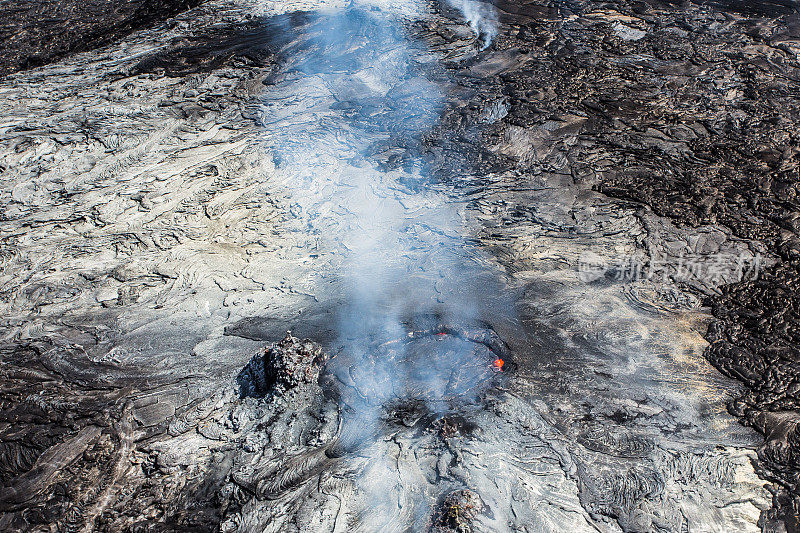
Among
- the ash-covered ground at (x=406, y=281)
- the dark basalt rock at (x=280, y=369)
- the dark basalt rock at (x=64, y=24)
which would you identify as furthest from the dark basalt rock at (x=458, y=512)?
the dark basalt rock at (x=64, y=24)

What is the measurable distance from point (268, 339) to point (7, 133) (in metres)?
4.75

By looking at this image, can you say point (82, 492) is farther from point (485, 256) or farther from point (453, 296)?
point (485, 256)

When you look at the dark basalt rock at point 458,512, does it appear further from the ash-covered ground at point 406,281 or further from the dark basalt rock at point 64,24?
the dark basalt rock at point 64,24

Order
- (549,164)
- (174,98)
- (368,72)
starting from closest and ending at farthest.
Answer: (549,164) < (174,98) < (368,72)

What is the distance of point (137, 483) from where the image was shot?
10.4ft

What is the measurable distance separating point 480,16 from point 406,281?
5983 millimetres

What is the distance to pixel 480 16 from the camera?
826 centimetres

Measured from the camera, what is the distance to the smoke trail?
7.80 m

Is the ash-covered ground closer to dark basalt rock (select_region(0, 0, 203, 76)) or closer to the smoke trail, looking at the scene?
the smoke trail

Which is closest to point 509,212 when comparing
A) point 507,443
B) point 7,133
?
point 507,443

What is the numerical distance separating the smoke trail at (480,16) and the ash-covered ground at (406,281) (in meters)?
0.21

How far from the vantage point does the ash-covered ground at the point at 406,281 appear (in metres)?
3.12

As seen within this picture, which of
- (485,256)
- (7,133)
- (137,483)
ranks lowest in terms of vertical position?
(137,483)

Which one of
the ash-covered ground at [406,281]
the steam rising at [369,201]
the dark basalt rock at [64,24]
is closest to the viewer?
the ash-covered ground at [406,281]
